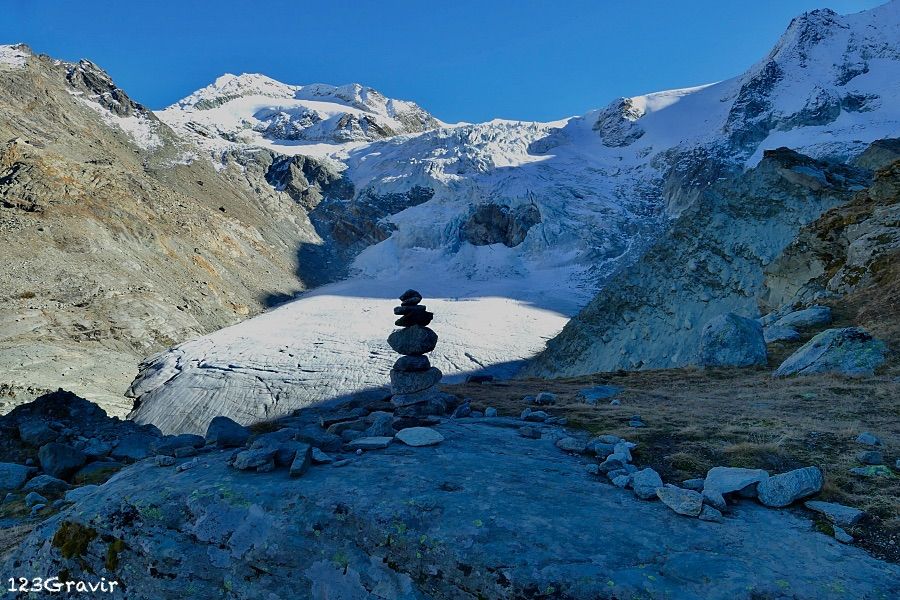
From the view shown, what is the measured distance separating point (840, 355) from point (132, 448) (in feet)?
64.3

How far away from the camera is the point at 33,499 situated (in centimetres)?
977

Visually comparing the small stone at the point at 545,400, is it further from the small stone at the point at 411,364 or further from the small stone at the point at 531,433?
the small stone at the point at 531,433

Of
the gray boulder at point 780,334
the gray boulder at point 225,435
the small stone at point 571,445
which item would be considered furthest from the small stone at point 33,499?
the gray boulder at point 780,334

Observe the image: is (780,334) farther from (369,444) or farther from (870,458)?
(369,444)

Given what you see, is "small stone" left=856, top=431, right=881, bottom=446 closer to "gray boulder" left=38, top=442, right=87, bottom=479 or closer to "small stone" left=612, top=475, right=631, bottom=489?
"small stone" left=612, top=475, right=631, bottom=489

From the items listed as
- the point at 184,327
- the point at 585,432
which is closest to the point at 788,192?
the point at 585,432

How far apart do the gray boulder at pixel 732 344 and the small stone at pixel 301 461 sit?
16.9 metres

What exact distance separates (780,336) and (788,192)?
14.8 meters

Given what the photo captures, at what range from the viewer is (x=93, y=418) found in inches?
612

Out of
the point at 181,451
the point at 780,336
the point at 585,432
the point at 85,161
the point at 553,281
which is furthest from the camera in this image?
the point at 553,281

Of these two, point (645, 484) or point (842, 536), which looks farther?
point (645, 484)

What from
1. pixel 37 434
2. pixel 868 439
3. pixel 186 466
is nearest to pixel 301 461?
pixel 186 466

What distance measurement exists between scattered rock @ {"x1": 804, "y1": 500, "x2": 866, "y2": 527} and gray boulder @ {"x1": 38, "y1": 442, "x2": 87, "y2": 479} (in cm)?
1450

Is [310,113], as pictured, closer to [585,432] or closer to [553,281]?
[553,281]
